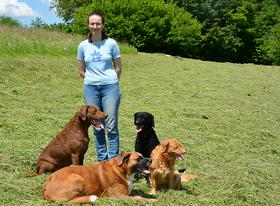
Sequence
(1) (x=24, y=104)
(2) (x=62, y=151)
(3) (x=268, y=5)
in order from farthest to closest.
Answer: (3) (x=268, y=5) → (1) (x=24, y=104) → (2) (x=62, y=151)

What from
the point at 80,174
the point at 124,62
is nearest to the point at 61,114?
the point at 80,174

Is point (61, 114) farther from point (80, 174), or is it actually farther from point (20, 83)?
point (80, 174)

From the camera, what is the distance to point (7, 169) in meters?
6.43

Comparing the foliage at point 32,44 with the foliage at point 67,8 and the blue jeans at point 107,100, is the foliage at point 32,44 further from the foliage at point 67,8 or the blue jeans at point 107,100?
the foliage at point 67,8

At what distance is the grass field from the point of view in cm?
618

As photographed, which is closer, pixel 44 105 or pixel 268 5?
pixel 44 105

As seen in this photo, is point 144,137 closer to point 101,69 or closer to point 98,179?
point 101,69

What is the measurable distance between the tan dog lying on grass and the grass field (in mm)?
184

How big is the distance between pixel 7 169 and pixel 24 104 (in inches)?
209

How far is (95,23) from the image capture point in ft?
20.1

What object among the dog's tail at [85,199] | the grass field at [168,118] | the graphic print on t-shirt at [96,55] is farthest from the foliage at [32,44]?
the dog's tail at [85,199]

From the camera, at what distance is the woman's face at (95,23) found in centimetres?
613

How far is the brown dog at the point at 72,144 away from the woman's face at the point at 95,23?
99cm

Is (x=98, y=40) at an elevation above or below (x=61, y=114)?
above
